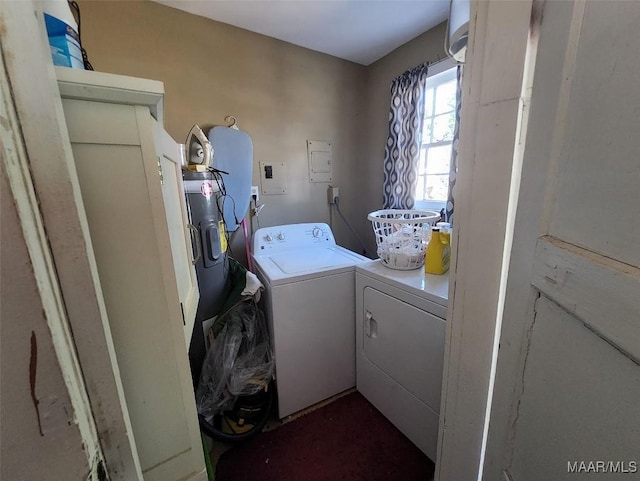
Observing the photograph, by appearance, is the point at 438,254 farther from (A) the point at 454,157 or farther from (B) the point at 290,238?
(B) the point at 290,238

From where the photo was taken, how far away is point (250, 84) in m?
2.10

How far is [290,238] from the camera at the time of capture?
6.79 feet

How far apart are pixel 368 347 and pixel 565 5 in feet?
5.26

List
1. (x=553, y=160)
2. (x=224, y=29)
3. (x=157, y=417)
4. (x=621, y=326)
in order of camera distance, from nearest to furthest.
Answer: (x=621, y=326) < (x=553, y=160) < (x=157, y=417) < (x=224, y=29)

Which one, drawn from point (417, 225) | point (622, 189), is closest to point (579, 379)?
point (622, 189)

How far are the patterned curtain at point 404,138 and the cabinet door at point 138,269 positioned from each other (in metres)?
2.10

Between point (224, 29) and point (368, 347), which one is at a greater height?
point (224, 29)

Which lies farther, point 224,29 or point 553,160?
point 224,29

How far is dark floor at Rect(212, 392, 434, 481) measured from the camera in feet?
4.23

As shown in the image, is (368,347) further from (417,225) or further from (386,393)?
(417,225)

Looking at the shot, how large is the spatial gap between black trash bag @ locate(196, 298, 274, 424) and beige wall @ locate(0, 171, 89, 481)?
114cm

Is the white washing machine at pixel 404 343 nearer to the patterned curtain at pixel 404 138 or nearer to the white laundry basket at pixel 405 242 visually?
the white laundry basket at pixel 405 242

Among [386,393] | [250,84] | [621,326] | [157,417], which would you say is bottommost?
[386,393]
